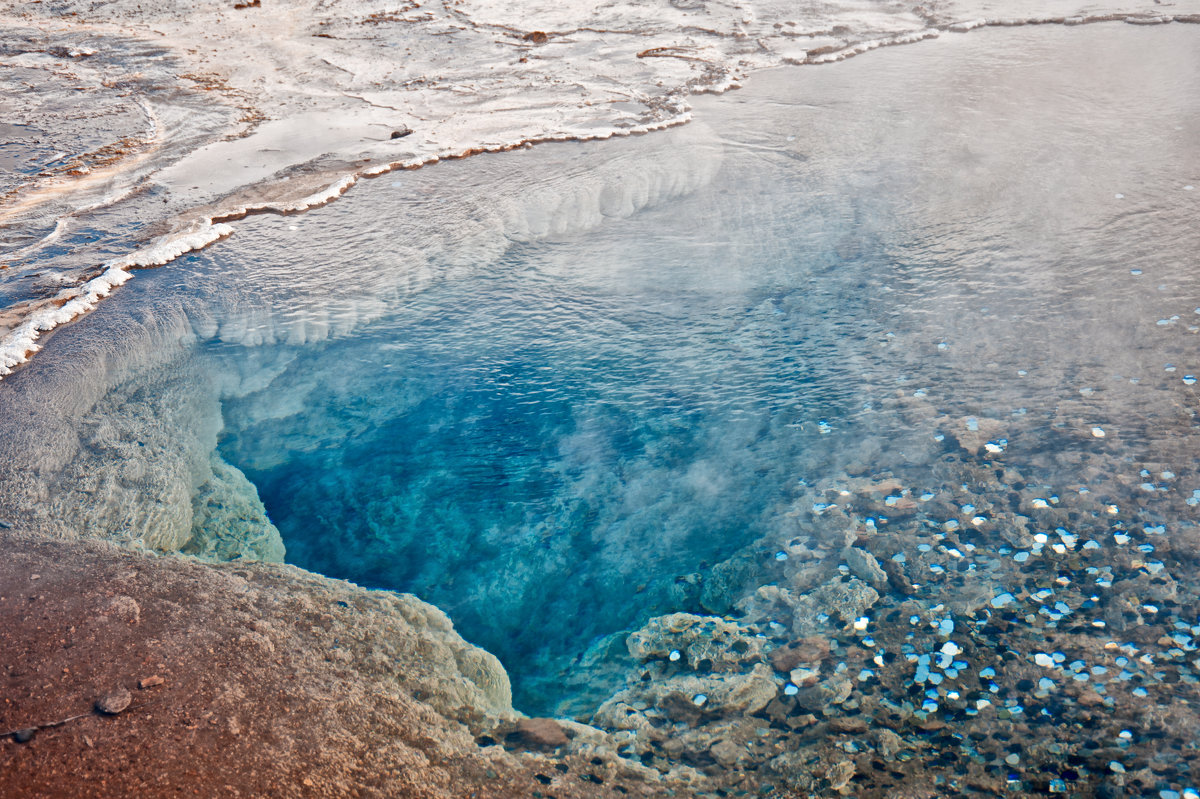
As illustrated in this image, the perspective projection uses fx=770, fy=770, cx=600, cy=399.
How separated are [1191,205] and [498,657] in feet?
14.7

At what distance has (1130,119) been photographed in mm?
5352

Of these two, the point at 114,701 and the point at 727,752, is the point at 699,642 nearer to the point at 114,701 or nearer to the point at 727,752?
the point at 727,752

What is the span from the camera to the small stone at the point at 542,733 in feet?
7.16

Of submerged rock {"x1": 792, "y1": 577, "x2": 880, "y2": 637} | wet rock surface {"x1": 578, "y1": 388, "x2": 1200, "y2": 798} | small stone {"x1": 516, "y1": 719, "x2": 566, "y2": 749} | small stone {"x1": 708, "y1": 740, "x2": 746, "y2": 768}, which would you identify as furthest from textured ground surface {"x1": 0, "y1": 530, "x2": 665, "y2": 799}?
submerged rock {"x1": 792, "y1": 577, "x2": 880, "y2": 637}

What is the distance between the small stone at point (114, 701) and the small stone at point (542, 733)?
1067mm

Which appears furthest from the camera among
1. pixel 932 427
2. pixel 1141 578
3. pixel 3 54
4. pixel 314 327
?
pixel 3 54

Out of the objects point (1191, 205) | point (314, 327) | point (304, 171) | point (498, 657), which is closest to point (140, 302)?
point (314, 327)

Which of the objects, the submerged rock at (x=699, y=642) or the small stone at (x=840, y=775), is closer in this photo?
the small stone at (x=840, y=775)

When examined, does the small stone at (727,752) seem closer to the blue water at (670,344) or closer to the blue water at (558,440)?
the blue water at (670,344)

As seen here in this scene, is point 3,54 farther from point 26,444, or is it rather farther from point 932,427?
point 932,427

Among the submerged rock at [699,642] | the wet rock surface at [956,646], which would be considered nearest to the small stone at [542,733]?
the wet rock surface at [956,646]

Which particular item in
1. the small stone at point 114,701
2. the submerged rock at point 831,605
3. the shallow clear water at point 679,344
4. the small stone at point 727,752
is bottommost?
the small stone at point 727,752

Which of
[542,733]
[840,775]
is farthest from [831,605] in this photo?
[542,733]

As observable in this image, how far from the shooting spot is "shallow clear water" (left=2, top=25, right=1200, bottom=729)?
2834mm
